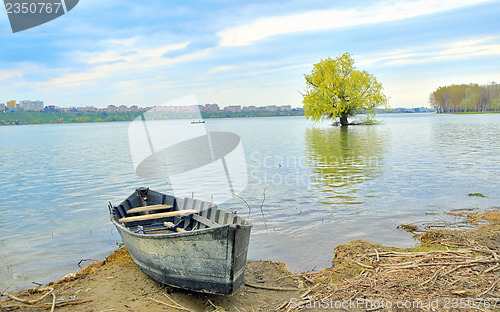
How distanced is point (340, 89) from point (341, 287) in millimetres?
59543

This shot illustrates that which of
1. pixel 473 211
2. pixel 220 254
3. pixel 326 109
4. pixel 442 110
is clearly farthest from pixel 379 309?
pixel 442 110

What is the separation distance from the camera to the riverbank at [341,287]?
233 inches

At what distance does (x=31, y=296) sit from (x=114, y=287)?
5.23 ft

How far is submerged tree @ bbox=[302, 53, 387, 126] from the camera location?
62.7m

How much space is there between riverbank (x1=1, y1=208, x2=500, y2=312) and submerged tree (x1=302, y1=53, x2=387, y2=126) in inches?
2221

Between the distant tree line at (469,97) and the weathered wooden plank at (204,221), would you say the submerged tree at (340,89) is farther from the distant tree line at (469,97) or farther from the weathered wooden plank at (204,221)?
the distant tree line at (469,97)

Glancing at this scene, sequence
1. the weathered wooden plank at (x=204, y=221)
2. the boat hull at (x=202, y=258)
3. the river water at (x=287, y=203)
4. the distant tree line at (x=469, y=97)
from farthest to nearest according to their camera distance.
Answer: the distant tree line at (x=469, y=97) → the river water at (x=287, y=203) → the weathered wooden plank at (x=204, y=221) → the boat hull at (x=202, y=258)

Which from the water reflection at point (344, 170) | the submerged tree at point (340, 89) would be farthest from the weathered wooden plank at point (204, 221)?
the submerged tree at point (340, 89)

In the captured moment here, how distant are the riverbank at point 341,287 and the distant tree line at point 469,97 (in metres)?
165

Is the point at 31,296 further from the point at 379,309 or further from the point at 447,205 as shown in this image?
the point at 447,205

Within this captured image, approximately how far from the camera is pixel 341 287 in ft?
21.8

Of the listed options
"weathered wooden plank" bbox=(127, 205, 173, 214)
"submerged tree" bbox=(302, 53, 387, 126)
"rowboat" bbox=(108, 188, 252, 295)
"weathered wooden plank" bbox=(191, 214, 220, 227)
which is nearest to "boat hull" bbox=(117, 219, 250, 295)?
"rowboat" bbox=(108, 188, 252, 295)

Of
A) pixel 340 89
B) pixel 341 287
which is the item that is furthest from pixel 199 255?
pixel 340 89

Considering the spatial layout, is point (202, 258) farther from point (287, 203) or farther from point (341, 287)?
point (287, 203)
